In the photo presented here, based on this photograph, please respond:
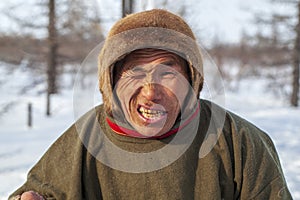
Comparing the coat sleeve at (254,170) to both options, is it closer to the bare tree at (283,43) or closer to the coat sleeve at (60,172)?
the coat sleeve at (60,172)

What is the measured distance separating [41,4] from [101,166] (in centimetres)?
1316

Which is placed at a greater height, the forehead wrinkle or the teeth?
the forehead wrinkle

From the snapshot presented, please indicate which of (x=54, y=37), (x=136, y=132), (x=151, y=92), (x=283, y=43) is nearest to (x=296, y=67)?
(x=283, y=43)

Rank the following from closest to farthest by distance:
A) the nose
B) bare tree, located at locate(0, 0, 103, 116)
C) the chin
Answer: the nose, the chin, bare tree, located at locate(0, 0, 103, 116)

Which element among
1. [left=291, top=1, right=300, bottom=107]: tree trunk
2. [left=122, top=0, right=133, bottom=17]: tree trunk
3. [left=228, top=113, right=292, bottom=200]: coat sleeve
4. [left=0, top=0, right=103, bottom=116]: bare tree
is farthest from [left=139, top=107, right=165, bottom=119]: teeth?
[left=291, top=1, right=300, bottom=107]: tree trunk

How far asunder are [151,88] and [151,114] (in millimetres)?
102

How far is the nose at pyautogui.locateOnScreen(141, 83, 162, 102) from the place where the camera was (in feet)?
4.69

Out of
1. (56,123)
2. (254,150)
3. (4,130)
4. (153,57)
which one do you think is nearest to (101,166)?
(153,57)

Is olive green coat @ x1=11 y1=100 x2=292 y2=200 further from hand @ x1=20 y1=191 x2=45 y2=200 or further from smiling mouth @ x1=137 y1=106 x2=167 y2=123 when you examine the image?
smiling mouth @ x1=137 y1=106 x2=167 y2=123

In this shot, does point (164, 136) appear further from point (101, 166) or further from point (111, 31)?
point (111, 31)

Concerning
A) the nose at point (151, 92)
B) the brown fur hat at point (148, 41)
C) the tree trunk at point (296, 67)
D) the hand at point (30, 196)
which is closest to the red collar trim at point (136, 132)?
the brown fur hat at point (148, 41)

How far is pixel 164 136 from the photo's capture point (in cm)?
164

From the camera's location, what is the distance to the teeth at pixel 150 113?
1.46m

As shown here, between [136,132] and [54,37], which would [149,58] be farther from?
[54,37]
